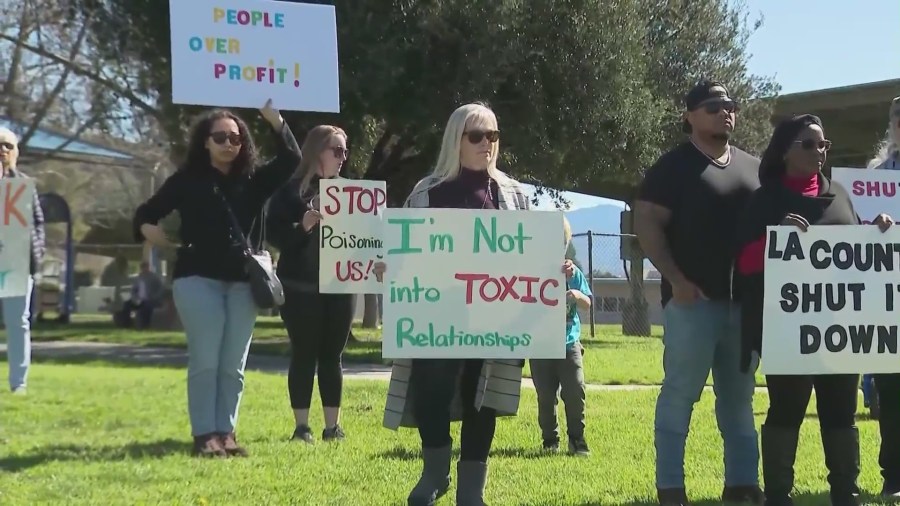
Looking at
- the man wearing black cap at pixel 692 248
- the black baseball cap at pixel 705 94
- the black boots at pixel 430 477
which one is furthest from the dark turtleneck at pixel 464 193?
the black boots at pixel 430 477

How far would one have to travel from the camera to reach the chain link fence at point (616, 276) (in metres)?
20.3

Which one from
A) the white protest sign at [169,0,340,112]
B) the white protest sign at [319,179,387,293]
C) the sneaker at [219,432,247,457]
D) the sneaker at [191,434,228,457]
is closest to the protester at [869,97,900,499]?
the white protest sign at [319,179,387,293]

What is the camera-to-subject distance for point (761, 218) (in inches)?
173

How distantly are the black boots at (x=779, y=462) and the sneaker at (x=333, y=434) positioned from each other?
3.01m

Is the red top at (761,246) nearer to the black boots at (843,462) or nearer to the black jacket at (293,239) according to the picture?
the black boots at (843,462)

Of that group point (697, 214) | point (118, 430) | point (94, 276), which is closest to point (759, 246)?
point (697, 214)

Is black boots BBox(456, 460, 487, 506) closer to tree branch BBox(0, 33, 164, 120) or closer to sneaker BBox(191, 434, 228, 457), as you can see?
sneaker BBox(191, 434, 228, 457)

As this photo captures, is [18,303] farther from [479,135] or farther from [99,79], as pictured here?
[99,79]

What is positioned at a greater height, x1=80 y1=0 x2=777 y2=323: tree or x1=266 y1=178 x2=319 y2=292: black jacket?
x1=80 y1=0 x2=777 y2=323: tree

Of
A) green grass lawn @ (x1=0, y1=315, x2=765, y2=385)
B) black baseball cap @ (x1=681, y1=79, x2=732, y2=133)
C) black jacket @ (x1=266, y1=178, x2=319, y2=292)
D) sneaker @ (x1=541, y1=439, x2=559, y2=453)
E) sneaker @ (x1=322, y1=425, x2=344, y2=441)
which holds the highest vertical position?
black baseball cap @ (x1=681, y1=79, x2=732, y2=133)

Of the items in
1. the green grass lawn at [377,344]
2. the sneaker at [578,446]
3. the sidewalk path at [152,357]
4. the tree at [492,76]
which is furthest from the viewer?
the tree at [492,76]

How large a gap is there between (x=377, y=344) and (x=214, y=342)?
12.1 m

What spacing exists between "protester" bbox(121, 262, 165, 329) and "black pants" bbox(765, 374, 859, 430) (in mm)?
22442

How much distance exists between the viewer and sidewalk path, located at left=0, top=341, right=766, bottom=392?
465 inches
